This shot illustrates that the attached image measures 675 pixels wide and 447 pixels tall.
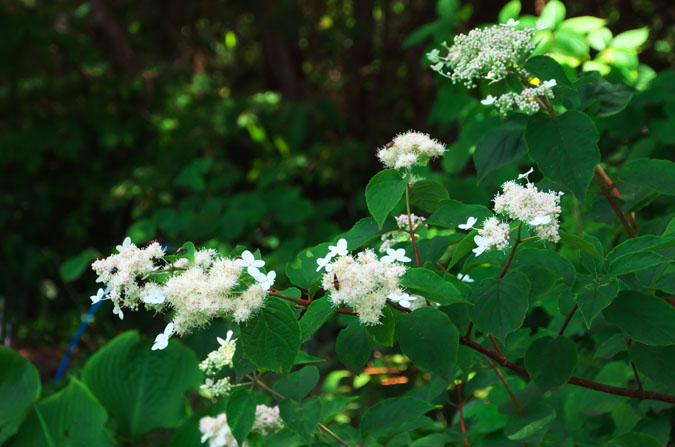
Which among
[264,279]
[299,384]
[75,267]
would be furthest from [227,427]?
[75,267]

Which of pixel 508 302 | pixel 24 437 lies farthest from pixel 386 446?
pixel 24 437

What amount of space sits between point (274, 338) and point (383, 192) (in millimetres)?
204

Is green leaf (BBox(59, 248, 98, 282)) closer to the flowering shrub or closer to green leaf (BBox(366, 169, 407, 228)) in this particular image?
the flowering shrub

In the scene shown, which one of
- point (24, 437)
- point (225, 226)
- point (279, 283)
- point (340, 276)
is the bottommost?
point (24, 437)

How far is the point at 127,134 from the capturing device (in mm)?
3084

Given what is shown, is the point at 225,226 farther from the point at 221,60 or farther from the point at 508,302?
the point at 221,60

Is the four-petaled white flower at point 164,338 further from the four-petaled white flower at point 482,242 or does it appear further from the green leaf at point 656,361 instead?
the green leaf at point 656,361

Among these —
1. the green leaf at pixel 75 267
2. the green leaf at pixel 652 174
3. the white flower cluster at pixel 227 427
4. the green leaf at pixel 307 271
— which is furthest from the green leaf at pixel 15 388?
the green leaf at pixel 652 174

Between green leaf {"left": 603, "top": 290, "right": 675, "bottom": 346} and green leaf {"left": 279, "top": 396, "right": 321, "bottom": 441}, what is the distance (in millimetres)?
350

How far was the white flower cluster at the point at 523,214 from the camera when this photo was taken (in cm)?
60

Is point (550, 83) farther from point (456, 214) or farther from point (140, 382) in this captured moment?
point (140, 382)

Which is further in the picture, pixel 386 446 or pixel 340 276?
pixel 386 446

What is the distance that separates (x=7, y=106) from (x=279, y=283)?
6.43 ft

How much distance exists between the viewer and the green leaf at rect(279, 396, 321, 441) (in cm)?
73
